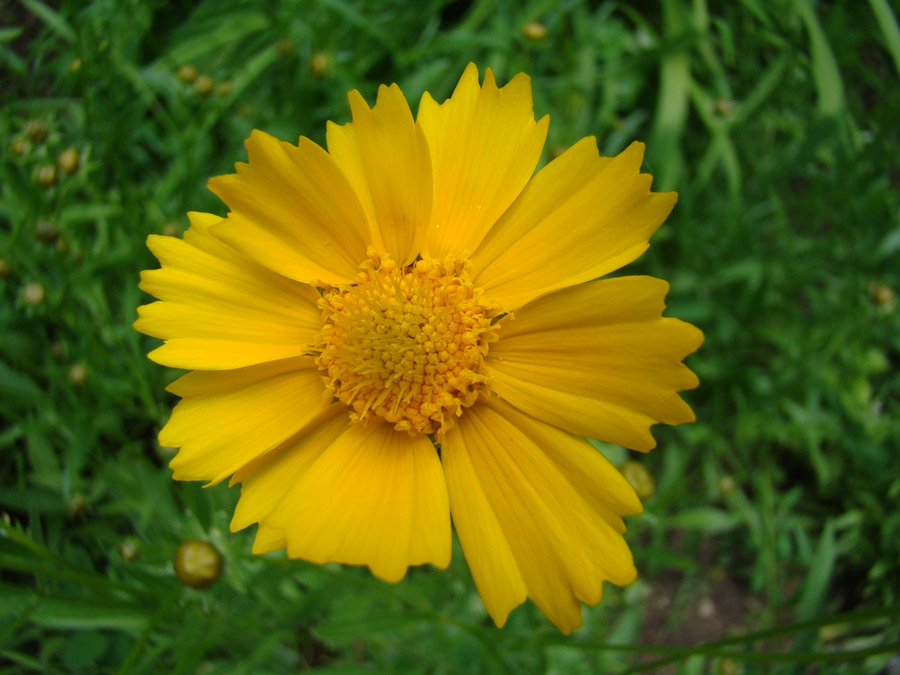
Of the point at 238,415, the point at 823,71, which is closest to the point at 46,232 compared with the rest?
the point at 238,415

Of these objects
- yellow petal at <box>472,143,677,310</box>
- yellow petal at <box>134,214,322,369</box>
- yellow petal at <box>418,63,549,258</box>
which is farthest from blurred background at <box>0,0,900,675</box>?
yellow petal at <box>418,63,549,258</box>

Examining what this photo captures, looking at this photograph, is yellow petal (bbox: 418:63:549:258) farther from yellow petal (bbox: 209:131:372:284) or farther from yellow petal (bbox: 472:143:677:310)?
yellow petal (bbox: 209:131:372:284)

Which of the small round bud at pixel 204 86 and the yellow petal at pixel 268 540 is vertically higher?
the small round bud at pixel 204 86

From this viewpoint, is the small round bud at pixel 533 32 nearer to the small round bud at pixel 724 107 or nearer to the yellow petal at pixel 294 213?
the small round bud at pixel 724 107

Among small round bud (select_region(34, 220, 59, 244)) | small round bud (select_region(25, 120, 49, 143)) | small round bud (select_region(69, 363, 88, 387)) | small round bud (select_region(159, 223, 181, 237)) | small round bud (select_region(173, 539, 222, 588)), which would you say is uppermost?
small round bud (select_region(25, 120, 49, 143))

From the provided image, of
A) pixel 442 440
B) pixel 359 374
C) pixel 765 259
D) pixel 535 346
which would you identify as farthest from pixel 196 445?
pixel 765 259

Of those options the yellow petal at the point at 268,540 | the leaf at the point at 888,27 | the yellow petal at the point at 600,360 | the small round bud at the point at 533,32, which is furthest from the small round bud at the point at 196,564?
the leaf at the point at 888,27

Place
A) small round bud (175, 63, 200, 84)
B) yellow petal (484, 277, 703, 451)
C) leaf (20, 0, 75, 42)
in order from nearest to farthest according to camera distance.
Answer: yellow petal (484, 277, 703, 451) < small round bud (175, 63, 200, 84) < leaf (20, 0, 75, 42)
